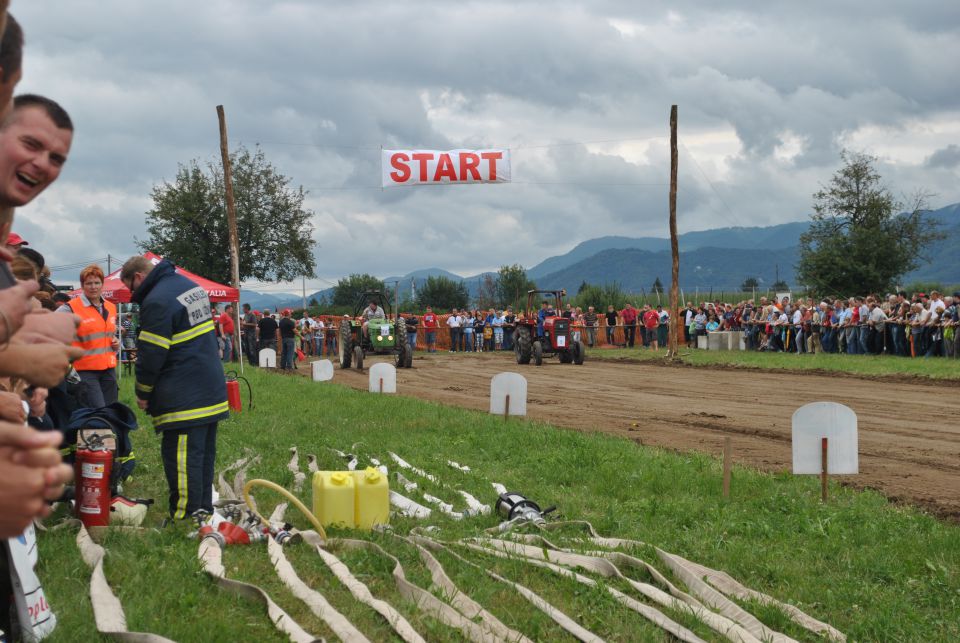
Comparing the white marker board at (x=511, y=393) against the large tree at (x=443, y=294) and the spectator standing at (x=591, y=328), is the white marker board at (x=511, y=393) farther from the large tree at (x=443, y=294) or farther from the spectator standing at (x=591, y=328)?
the large tree at (x=443, y=294)

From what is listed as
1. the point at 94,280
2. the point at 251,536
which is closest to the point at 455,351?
the point at 94,280

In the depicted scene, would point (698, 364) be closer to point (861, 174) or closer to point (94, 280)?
point (94, 280)

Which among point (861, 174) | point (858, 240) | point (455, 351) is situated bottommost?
point (455, 351)

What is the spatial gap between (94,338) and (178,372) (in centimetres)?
261

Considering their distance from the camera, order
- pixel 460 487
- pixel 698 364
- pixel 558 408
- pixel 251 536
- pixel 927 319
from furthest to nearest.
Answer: pixel 698 364
pixel 927 319
pixel 558 408
pixel 460 487
pixel 251 536

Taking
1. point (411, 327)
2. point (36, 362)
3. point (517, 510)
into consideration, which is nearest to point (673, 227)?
point (411, 327)

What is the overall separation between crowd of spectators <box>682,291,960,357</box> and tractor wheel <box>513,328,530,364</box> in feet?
27.4

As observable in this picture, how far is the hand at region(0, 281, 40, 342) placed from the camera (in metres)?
2.08

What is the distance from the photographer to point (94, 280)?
29.1 feet

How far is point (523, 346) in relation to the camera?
28.6 m

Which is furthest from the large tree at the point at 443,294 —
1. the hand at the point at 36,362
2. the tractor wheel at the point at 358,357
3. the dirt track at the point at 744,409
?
the hand at the point at 36,362

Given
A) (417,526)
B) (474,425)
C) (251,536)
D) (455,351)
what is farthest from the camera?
(455,351)

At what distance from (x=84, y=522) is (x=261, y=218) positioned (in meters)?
51.3

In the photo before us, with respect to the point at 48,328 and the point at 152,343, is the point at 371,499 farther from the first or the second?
the point at 48,328
